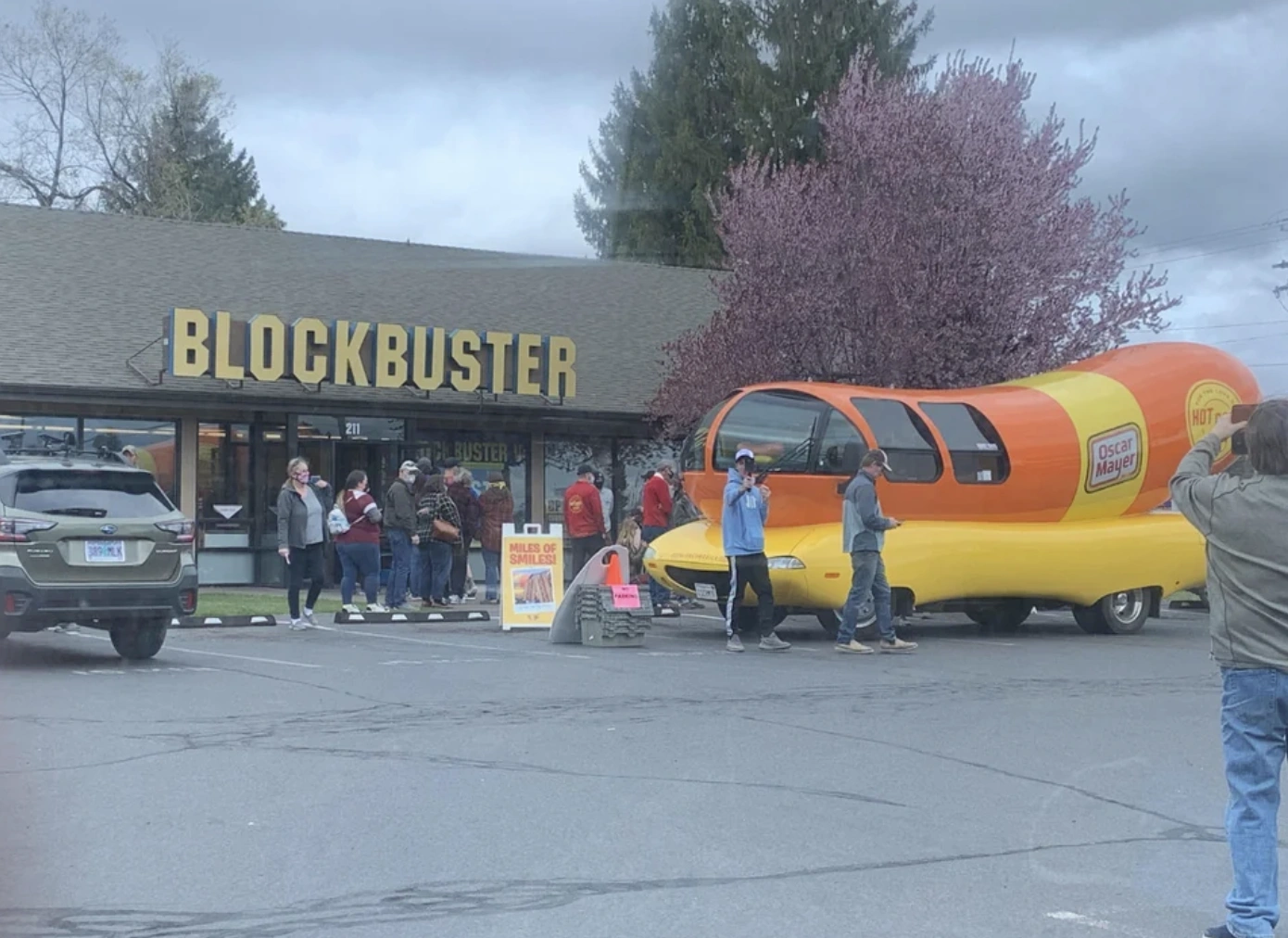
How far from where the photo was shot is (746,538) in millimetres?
14094

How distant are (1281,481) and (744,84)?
38.8m

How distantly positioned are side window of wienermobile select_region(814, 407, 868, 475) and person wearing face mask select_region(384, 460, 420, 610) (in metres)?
5.13

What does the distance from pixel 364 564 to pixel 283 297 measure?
976cm

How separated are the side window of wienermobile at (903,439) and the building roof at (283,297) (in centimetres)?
1012

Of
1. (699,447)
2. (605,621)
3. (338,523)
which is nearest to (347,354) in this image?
(338,523)

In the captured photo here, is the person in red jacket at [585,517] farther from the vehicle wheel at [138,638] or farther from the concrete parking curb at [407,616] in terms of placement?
the vehicle wheel at [138,638]

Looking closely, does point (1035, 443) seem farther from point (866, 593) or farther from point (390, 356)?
point (390, 356)

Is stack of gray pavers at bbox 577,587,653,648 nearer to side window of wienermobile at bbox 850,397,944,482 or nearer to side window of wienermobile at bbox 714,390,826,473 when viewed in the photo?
side window of wienermobile at bbox 714,390,826,473

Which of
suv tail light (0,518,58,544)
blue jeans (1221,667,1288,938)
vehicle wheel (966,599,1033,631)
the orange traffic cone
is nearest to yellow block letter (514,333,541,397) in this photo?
vehicle wheel (966,599,1033,631)

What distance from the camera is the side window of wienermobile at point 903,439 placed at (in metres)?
15.4

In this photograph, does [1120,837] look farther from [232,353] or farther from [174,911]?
[232,353]

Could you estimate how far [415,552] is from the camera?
18.7 meters

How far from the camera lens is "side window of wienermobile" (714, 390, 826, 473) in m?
15.5

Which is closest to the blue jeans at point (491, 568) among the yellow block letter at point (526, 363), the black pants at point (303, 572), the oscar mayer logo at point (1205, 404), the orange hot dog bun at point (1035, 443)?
the black pants at point (303, 572)
